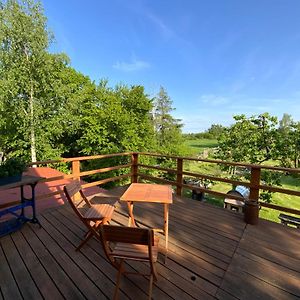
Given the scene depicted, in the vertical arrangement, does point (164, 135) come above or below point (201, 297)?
above

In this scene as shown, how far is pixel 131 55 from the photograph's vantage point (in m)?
15.1

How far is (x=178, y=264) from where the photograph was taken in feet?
6.89

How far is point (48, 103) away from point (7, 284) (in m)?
10.2

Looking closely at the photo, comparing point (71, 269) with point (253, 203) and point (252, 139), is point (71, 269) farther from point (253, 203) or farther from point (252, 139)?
point (252, 139)

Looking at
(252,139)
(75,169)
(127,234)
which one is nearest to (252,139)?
(252,139)

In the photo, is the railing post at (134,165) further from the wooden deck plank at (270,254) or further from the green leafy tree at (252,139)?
the green leafy tree at (252,139)

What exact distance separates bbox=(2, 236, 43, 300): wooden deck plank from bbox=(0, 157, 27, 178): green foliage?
2.85ft

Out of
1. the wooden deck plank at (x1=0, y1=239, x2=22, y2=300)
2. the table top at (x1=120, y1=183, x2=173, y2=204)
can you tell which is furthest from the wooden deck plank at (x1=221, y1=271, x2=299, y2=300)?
the wooden deck plank at (x1=0, y1=239, x2=22, y2=300)

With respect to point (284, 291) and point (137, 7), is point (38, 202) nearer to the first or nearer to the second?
point (284, 291)

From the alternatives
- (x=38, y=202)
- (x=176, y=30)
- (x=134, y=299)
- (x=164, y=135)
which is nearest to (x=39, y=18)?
(x=176, y=30)

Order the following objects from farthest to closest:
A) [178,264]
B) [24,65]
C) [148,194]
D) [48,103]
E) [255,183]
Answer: [48,103], [24,65], [255,183], [148,194], [178,264]

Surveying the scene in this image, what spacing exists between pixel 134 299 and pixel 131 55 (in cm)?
1585

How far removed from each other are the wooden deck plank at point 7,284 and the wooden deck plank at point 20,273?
0.10 ft

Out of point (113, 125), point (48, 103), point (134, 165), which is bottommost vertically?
point (134, 165)
